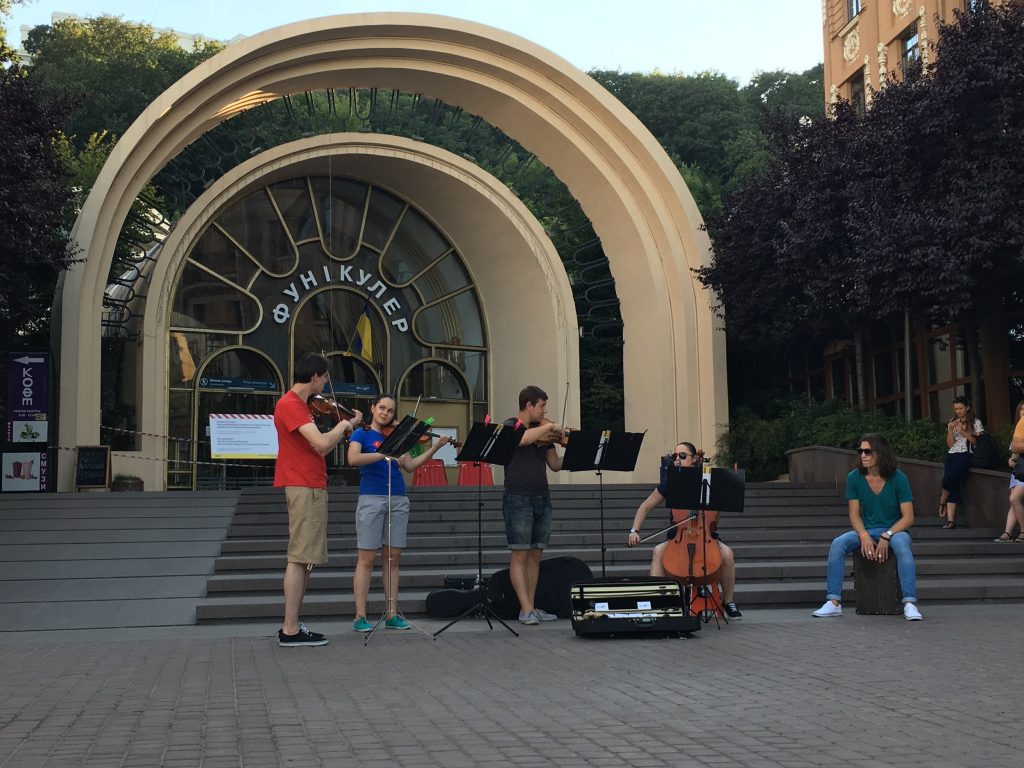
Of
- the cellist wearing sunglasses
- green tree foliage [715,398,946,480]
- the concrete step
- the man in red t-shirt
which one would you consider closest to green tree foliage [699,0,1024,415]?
green tree foliage [715,398,946,480]

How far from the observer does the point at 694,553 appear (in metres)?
9.84

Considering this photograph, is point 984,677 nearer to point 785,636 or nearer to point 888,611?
point 785,636

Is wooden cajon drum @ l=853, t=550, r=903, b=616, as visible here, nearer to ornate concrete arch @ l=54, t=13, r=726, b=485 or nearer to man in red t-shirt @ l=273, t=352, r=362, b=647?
man in red t-shirt @ l=273, t=352, r=362, b=647

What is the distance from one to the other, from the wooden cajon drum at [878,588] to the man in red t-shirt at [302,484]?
4.59 m

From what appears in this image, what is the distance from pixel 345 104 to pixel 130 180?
92.5 feet

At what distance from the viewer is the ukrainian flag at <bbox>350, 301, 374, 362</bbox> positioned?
26984 mm

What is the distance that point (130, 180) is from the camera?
21.0 meters

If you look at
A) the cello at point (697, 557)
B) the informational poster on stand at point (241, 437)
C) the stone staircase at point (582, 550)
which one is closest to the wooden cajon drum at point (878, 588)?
the stone staircase at point (582, 550)

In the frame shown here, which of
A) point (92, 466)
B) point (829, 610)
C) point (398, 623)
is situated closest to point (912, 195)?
point (829, 610)

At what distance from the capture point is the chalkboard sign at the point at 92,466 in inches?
775

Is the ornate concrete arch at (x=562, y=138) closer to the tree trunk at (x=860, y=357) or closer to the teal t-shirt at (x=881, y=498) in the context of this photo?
the tree trunk at (x=860, y=357)

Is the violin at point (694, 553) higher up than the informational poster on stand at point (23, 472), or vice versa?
the informational poster on stand at point (23, 472)

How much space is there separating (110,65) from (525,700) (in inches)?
1618

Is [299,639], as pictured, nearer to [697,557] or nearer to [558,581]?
[558,581]
